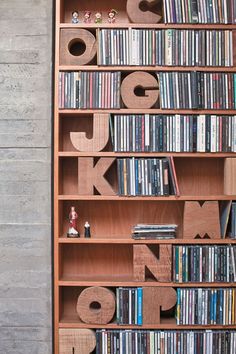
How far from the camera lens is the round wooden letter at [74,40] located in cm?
220

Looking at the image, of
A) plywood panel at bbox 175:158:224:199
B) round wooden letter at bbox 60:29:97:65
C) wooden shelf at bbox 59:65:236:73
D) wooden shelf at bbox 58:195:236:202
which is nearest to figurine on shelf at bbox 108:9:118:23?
round wooden letter at bbox 60:29:97:65

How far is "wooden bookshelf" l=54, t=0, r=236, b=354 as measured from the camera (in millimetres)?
2164

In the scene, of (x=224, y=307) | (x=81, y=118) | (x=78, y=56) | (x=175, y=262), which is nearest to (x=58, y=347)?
(x=175, y=262)

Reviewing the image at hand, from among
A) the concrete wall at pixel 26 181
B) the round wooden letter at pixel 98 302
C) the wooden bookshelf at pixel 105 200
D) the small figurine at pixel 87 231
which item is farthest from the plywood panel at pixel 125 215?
the round wooden letter at pixel 98 302

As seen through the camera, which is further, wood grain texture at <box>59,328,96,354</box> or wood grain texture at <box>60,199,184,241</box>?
wood grain texture at <box>60,199,184,241</box>

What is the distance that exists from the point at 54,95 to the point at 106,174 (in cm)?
51

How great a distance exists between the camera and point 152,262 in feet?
7.06

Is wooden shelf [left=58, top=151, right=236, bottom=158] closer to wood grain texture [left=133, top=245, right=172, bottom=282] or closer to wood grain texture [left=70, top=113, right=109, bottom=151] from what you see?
wood grain texture [left=70, top=113, right=109, bottom=151]

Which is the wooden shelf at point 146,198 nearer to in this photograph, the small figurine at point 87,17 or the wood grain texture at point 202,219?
the wood grain texture at point 202,219

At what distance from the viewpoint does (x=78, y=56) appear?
222 cm

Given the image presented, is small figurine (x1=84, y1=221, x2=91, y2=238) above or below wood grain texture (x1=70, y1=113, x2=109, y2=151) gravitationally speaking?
below

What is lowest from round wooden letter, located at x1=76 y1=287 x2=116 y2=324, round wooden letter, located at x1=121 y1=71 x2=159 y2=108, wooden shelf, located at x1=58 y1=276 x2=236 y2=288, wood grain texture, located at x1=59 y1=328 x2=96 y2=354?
wood grain texture, located at x1=59 y1=328 x2=96 y2=354

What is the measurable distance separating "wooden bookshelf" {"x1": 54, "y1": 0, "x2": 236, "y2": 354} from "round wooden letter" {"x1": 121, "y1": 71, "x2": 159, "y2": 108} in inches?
1.3

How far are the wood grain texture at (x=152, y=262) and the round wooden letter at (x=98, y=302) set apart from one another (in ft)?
0.58
